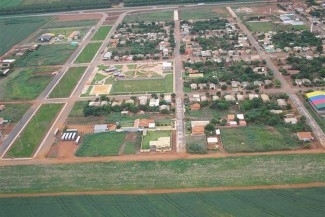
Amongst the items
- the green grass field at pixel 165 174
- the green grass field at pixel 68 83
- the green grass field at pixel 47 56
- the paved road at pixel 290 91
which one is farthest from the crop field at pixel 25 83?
the paved road at pixel 290 91

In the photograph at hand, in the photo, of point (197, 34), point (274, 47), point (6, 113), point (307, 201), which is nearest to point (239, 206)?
point (307, 201)

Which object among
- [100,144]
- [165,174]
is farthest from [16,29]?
[165,174]


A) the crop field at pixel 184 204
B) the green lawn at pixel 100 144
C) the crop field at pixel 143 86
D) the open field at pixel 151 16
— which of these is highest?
the open field at pixel 151 16

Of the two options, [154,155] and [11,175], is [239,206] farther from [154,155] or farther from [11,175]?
[11,175]

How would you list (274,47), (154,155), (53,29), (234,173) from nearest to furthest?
(234,173), (154,155), (274,47), (53,29)

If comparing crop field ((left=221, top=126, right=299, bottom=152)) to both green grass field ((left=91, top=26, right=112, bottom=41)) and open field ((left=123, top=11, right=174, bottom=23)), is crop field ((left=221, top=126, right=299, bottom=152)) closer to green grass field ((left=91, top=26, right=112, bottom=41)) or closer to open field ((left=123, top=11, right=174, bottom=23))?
green grass field ((left=91, top=26, right=112, bottom=41))

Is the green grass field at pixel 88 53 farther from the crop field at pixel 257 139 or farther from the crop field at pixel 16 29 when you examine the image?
the crop field at pixel 257 139

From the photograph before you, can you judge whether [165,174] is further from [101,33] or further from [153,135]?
[101,33]
